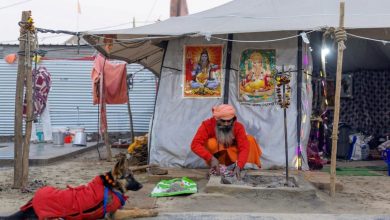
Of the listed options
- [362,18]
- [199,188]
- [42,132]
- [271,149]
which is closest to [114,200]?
[199,188]

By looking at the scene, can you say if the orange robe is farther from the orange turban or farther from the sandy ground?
the sandy ground

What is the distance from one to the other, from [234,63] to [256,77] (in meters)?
0.43

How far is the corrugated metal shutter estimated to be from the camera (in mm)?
15109

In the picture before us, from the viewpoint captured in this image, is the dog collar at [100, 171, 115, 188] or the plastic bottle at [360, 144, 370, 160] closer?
the dog collar at [100, 171, 115, 188]

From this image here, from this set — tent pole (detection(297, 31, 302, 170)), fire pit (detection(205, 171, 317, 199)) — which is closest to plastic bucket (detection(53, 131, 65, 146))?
tent pole (detection(297, 31, 302, 170))

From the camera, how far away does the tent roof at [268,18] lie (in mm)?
7098

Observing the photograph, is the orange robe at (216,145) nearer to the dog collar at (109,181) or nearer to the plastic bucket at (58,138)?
the dog collar at (109,181)

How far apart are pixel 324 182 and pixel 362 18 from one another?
99.0 inches

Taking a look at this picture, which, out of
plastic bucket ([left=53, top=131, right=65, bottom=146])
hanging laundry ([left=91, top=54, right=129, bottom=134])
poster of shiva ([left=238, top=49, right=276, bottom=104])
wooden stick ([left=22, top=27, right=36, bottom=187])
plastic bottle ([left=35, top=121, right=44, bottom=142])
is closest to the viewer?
wooden stick ([left=22, top=27, right=36, bottom=187])

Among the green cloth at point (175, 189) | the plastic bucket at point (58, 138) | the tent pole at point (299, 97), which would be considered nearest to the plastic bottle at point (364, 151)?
the tent pole at point (299, 97)

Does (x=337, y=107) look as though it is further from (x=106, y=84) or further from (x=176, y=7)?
(x=176, y=7)

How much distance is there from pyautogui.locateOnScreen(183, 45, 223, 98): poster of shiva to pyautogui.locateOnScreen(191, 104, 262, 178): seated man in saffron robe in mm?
1101

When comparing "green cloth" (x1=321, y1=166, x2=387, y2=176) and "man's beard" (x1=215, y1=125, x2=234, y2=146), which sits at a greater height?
"man's beard" (x1=215, y1=125, x2=234, y2=146)

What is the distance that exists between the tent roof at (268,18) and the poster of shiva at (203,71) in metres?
0.51
